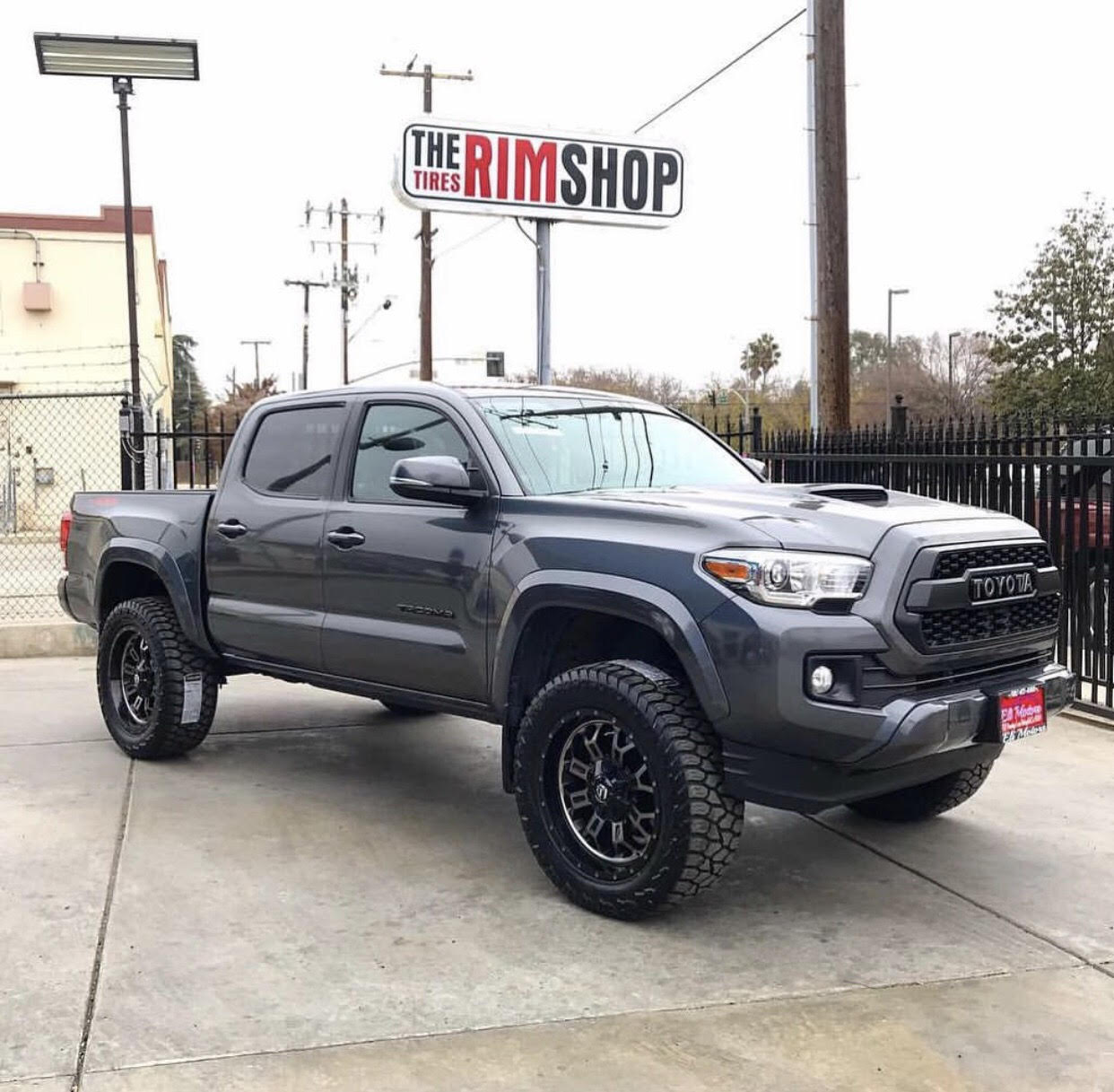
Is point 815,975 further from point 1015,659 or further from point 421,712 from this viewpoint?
point 421,712

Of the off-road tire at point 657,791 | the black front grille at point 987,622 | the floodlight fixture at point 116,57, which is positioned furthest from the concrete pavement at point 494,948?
the floodlight fixture at point 116,57

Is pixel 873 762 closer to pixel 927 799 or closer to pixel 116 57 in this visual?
pixel 927 799

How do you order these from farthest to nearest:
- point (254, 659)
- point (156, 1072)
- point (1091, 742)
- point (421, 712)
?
point (421, 712), point (1091, 742), point (254, 659), point (156, 1072)

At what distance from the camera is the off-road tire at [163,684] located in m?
6.31

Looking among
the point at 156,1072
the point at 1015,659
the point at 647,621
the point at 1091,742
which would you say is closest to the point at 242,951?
the point at 156,1072

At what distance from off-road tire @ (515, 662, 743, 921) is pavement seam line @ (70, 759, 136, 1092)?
151 cm

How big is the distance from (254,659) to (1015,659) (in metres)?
3.48

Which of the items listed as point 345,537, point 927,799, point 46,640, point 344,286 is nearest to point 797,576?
point 927,799

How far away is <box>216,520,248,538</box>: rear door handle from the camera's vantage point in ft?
19.7

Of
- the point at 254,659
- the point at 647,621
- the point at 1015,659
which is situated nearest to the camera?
the point at 647,621

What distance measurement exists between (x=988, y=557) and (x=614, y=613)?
51.4 inches

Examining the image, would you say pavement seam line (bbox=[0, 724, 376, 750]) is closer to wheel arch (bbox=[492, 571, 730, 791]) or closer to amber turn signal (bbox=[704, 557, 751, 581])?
wheel arch (bbox=[492, 571, 730, 791])

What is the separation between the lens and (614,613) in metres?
4.28

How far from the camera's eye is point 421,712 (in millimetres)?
7781
